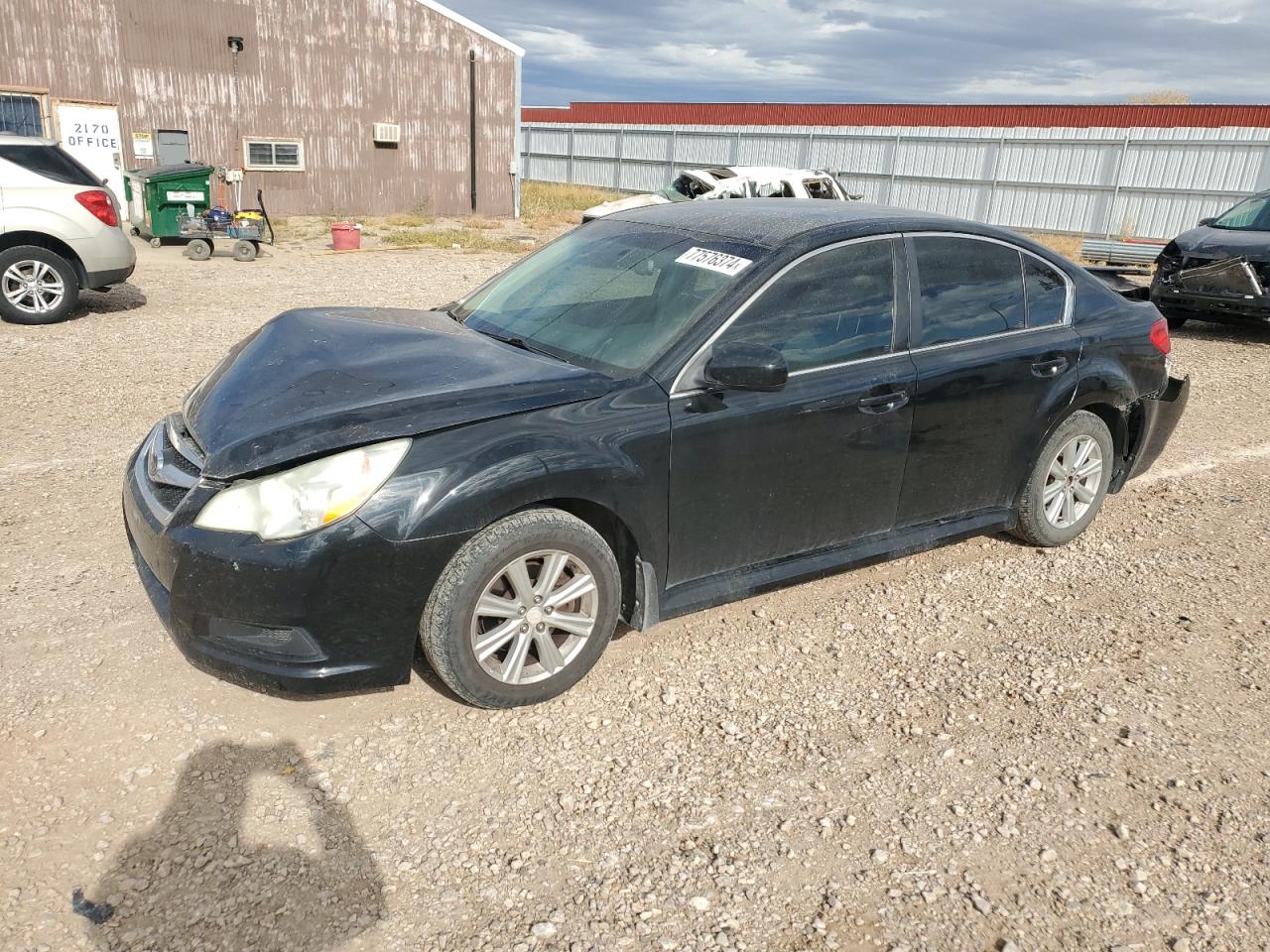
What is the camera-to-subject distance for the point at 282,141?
68.3ft

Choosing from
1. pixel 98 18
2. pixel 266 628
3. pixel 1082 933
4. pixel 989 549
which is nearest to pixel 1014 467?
pixel 989 549

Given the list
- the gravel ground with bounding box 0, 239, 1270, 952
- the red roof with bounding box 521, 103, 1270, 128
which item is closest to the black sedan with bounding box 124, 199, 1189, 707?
the gravel ground with bounding box 0, 239, 1270, 952

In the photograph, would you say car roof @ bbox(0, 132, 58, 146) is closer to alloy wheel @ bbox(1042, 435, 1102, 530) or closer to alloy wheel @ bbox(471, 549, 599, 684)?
alloy wheel @ bbox(471, 549, 599, 684)

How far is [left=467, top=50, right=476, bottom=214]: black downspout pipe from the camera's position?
73.8 feet

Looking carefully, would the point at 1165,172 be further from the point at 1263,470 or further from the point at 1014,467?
the point at 1014,467

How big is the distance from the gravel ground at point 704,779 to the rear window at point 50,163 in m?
5.70

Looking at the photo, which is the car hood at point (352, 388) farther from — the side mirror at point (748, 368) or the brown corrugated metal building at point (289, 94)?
the brown corrugated metal building at point (289, 94)

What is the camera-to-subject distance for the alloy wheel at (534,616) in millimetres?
3195

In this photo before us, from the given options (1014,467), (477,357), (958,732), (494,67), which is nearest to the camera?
(958,732)

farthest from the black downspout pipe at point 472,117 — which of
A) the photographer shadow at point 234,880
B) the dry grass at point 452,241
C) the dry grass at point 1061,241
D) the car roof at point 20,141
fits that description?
the photographer shadow at point 234,880

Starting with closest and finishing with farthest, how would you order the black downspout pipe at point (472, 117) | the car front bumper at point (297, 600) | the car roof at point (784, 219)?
1. the car front bumper at point (297, 600)
2. the car roof at point (784, 219)
3. the black downspout pipe at point (472, 117)

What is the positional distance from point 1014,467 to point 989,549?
66cm

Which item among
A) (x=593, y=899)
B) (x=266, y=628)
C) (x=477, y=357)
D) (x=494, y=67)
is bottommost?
(x=593, y=899)

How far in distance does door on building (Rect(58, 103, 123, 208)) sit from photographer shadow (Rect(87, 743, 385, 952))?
1878 cm
